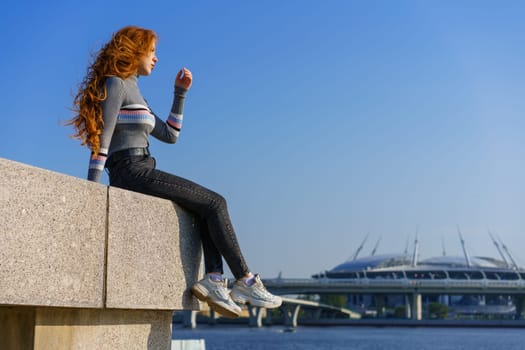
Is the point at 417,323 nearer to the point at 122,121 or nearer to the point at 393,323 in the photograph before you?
the point at 393,323

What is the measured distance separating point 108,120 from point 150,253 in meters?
0.74

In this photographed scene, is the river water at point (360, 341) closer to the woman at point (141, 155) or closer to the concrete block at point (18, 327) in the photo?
the woman at point (141, 155)

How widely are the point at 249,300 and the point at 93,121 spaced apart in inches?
51.7

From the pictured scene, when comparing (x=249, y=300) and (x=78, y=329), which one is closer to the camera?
(x=78, y=329)

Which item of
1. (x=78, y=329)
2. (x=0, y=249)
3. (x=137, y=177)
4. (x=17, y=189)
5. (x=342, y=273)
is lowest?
(x=78, y=329)

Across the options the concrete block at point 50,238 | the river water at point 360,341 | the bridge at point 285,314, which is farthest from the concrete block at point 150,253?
the bridge at point 285,314

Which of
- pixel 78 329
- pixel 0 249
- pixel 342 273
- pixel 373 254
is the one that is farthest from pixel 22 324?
pixel 373 254

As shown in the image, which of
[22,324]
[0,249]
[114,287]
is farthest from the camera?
[114,287]

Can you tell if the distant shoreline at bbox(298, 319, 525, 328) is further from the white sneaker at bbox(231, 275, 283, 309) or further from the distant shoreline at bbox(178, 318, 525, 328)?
the white sneaker at bbox(231, 275, 283, 309)

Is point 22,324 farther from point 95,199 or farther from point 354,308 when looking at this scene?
point 354,308

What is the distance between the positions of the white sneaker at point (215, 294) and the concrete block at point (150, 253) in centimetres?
7

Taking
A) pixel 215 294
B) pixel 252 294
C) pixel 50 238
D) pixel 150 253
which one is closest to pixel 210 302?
pixel 215 294

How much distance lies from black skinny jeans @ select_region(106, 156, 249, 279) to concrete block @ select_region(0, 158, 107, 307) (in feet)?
Answer: 1.98

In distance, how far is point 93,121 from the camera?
14.6ft
